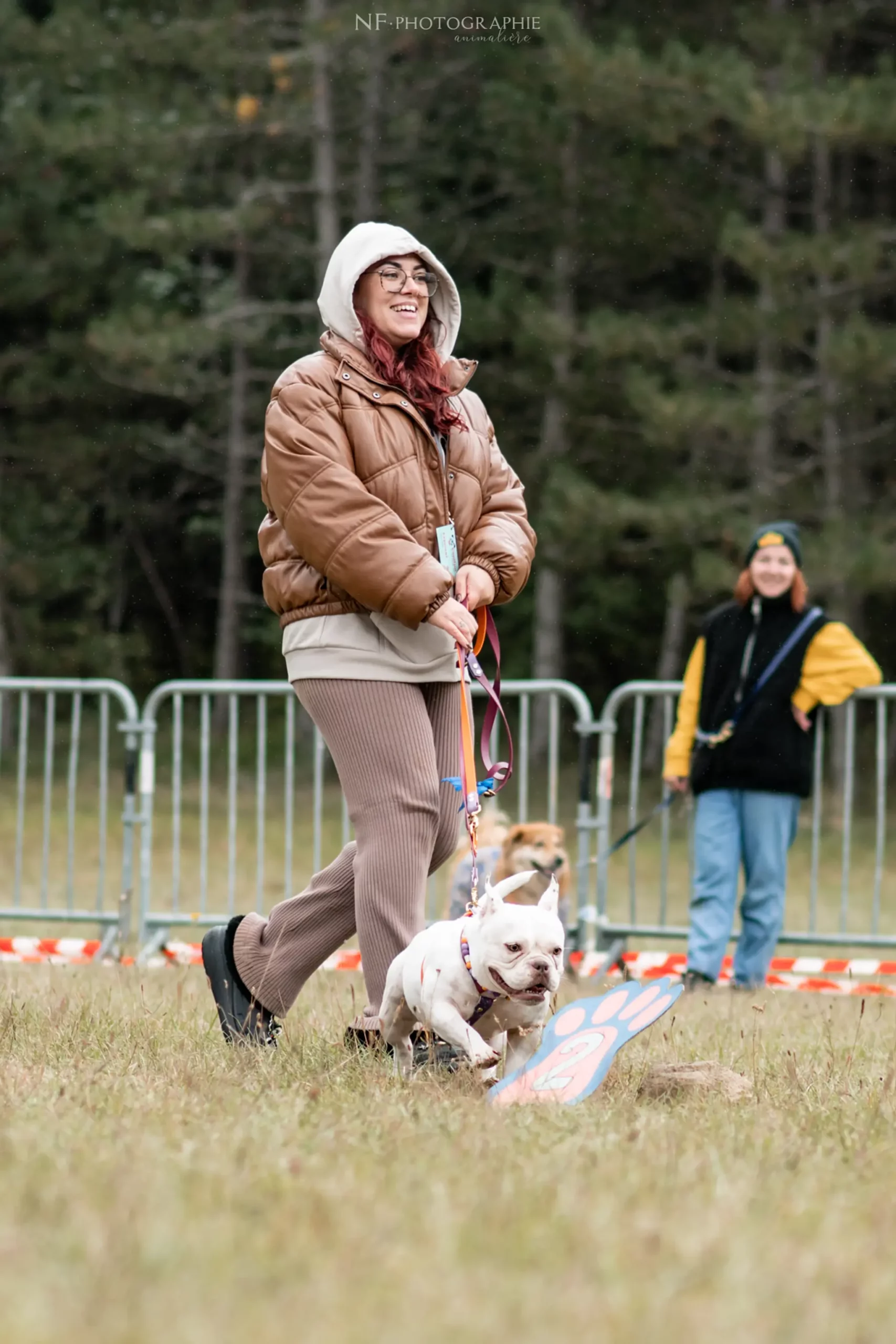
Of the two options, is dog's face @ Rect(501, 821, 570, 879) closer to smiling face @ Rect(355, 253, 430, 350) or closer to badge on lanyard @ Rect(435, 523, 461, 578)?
badge on lanyard @ Rect(435, 523, 461, 578)

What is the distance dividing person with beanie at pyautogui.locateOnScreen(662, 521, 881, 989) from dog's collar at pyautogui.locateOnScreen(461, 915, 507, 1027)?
147 inches

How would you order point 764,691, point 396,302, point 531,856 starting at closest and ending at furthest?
point 396,302
point 531,856
point 764,691

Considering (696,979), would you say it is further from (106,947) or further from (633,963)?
(106,947)

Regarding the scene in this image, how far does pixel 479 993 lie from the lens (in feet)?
12.7

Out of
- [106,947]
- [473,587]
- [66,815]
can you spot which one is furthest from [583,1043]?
[66,815]

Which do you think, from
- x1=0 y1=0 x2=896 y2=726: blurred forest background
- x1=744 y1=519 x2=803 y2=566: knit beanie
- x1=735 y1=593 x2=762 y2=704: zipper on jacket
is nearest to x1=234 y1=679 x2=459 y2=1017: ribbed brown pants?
x1=735 y1=593 x2=762 y2=704: zipper on jacket

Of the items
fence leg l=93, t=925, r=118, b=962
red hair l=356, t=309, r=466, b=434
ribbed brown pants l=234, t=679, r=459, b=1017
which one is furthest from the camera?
fence leg l=93, t=925, r=118, b=962

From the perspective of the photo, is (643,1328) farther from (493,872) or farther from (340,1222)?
(493,872)

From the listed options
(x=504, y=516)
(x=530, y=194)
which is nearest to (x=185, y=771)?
(x=530, y=194)

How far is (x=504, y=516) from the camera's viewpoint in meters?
4.55

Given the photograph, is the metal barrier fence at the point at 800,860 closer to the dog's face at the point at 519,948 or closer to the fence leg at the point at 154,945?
the fence leg at the point at 154,945

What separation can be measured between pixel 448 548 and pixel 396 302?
0.61 metres

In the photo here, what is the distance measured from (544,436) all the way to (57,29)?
718cm

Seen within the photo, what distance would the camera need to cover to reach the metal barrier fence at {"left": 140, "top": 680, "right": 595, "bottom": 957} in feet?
27.7
